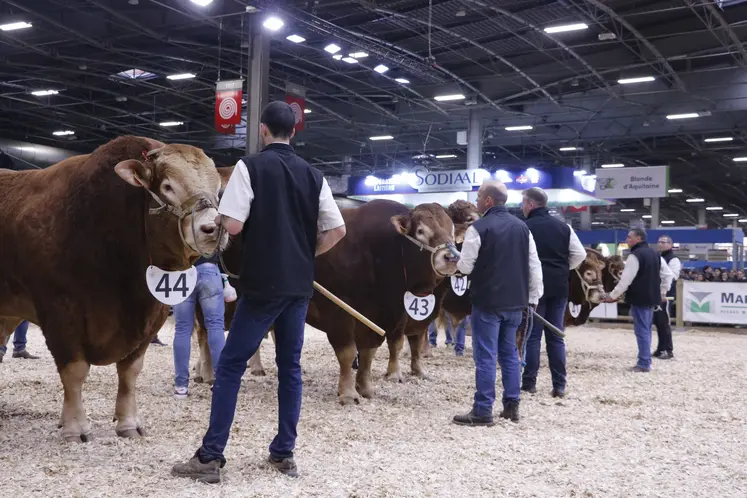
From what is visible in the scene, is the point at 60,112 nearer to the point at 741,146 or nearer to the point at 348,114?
the point at 348,114

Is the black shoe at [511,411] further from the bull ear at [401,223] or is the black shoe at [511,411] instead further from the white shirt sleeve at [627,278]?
the white shirt sleeve at [627,278]

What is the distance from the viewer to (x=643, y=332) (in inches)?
378

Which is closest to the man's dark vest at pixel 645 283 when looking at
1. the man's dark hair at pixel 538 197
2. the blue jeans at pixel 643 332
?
the blue jeans at pixel 643 332

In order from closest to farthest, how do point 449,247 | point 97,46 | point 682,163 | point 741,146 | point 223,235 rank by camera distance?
point 223,235
point 449,247
point 97,46
point 741,146
point 682,163

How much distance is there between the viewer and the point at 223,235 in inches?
155

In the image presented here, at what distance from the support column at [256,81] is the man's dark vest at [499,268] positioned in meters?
10.3

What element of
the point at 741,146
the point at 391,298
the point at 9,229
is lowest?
the point at 391,298

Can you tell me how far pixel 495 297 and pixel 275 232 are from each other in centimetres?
248

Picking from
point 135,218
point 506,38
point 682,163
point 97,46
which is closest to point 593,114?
point 506,38

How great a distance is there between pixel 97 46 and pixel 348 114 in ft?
34.8

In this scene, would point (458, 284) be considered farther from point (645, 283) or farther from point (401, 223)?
point (645, 283)

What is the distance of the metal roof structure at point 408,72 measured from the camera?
1762 cm

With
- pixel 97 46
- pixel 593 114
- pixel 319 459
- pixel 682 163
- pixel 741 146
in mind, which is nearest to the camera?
pixel 319 459

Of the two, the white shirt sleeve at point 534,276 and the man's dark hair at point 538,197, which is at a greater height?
the man's dark hair at point 538,197
